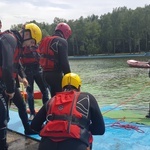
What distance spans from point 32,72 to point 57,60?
0.93 metres

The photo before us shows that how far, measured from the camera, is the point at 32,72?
17.6 feet

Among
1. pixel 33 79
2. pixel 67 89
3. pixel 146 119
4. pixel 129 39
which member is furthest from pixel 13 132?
pixel 129 39

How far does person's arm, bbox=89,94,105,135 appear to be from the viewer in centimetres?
272

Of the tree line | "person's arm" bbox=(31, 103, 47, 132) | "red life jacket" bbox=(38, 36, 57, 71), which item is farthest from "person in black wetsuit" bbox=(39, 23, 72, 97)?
the tree line

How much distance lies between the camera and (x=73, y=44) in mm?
73812

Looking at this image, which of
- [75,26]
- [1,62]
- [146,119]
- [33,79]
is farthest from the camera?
[75,26]

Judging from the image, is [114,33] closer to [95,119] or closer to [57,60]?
[57,60]

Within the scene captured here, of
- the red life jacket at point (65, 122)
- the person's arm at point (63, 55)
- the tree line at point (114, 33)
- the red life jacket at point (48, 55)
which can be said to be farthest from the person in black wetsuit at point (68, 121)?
the tree line at point (114, 33)

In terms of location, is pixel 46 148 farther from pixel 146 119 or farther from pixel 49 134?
pixel 146 119

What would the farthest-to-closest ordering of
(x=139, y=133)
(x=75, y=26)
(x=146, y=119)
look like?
(x=75, y=26)
(x=146, y=119)
(x=139, y=133)

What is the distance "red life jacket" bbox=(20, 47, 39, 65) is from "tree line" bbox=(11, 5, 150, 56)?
2224 inches

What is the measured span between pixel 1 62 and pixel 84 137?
5.02ft

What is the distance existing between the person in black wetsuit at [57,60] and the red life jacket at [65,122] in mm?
1903

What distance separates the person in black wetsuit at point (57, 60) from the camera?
4520 mm
